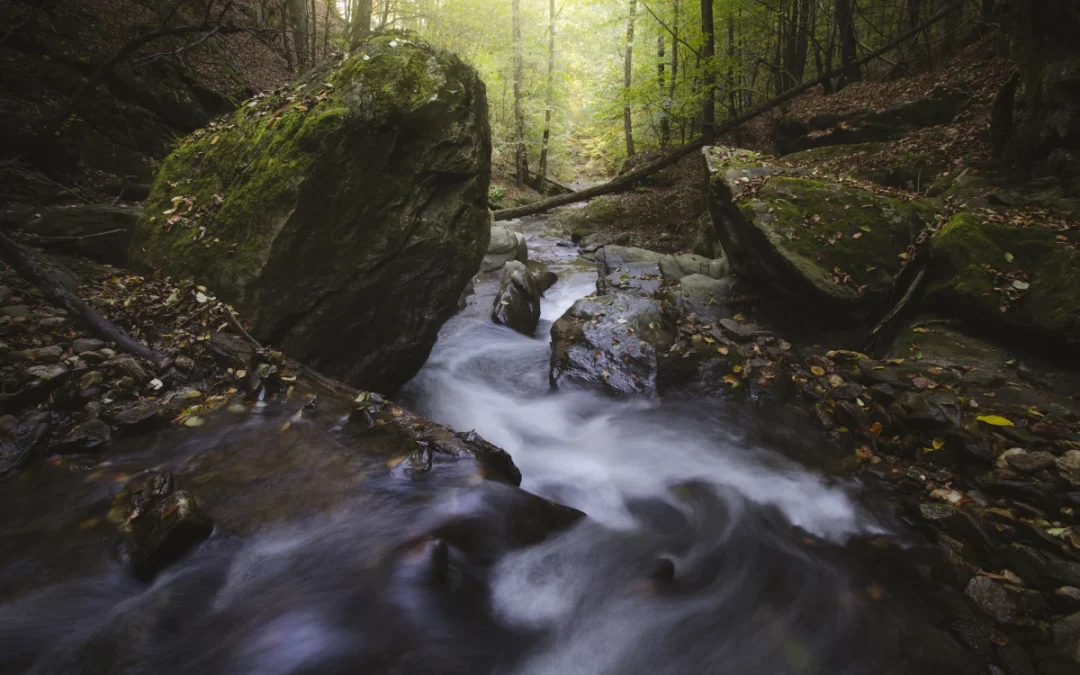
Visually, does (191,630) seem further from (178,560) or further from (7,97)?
(7,97)

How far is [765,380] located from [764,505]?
182 centimetres

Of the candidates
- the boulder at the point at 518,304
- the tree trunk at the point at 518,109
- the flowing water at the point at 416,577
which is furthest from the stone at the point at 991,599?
the tree trunk at the point at 518,109

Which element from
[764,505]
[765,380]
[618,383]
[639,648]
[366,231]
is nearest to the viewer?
[639,648]

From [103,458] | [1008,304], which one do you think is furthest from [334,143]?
[1008,304]

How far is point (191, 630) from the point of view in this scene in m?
2.31

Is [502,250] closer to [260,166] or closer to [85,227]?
[260,166]

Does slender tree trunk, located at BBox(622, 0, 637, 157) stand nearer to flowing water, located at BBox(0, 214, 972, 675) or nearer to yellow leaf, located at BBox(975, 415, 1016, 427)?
yellow leaf, located at BBox(975, 415, 1016, 427)

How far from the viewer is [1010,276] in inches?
200

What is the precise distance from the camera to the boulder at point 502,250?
11.3 m

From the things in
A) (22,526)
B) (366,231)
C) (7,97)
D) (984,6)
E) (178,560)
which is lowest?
(178,560)

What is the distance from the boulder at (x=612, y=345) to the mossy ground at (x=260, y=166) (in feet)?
11.8

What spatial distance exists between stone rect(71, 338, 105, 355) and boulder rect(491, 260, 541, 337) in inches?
221

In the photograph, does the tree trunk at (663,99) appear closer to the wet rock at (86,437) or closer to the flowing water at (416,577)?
the flowing water at (416,577)

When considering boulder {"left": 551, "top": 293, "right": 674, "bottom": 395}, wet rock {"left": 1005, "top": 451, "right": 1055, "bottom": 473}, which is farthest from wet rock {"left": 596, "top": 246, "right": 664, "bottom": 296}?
wet rock {"left": 1005, "top": 451, "right": 1055, "bottom": 473}
